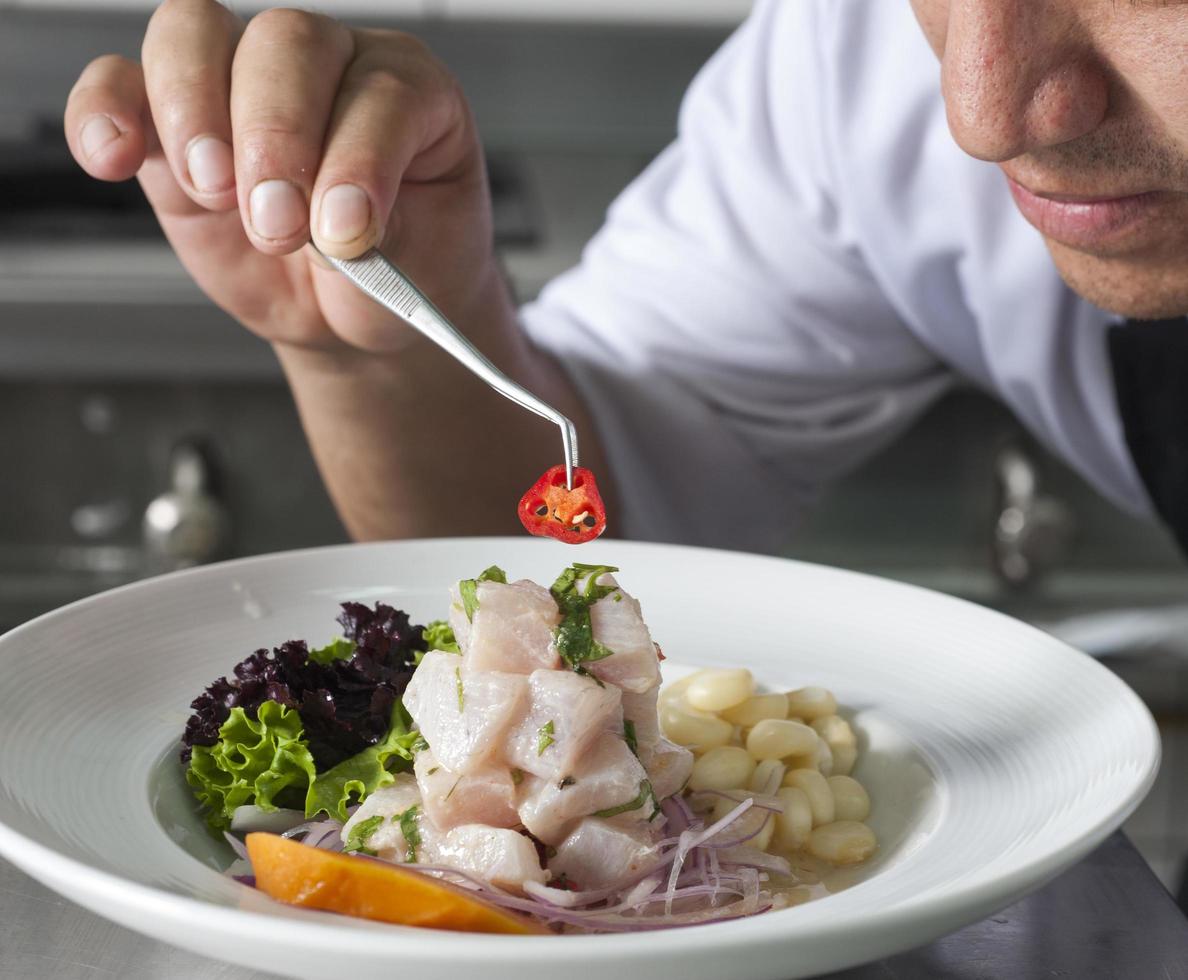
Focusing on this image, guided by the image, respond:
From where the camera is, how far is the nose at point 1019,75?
984mm

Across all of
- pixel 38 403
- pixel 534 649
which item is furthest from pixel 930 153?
pixel 38 403

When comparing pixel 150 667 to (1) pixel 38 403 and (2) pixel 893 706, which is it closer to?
(2) pixel 893 706

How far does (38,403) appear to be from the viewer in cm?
239

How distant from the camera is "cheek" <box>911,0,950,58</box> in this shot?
114cm

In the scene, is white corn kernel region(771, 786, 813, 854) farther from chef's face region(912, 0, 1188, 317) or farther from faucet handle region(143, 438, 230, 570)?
faucet handle region(143, 438, 230, 570)

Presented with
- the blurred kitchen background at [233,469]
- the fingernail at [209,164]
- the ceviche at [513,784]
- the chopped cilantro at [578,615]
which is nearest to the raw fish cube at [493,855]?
the ceviche at [513,784]

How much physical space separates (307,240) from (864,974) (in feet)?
2.02

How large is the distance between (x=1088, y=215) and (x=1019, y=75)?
202 mm

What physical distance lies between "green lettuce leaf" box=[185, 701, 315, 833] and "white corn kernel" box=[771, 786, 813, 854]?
32cm

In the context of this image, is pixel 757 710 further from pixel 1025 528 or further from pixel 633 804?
pixel 1025 528

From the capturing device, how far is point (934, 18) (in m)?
1.16

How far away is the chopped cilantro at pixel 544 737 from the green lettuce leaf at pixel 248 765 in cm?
19

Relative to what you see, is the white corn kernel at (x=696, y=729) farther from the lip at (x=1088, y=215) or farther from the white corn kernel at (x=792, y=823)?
the lip at (x=1088, y=215)

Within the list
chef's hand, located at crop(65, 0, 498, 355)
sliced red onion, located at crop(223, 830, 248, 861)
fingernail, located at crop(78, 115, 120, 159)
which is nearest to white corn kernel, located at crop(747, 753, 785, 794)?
sliced red onion, located at crop(223, 830, 248, 861)
